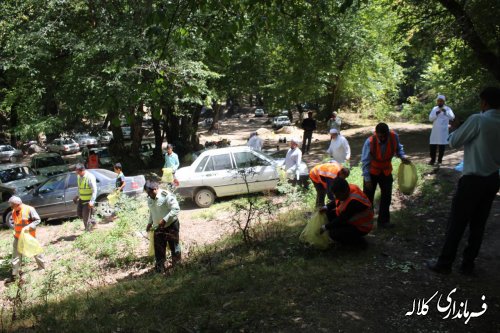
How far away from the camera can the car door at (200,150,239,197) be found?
11547mm

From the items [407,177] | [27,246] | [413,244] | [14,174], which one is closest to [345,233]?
[413,244]

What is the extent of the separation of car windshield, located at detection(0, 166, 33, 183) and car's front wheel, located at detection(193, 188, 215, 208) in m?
7.99

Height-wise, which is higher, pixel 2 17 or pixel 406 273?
pixel 2 17

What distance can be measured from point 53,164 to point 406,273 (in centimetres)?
1813

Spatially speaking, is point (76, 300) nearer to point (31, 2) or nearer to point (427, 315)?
point (427, 315)

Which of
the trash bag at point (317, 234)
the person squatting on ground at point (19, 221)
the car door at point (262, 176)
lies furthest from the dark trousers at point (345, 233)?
the car door at point (262, 176)

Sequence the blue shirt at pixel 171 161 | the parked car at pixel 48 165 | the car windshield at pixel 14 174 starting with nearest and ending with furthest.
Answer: the blue shirt at pixel 171 161, the car windshield at pixel 14 174, the parked car at pixel 48 165

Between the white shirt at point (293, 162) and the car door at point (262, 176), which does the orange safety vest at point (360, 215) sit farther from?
the car door at point (262, 176)

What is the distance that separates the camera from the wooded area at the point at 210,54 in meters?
4.40

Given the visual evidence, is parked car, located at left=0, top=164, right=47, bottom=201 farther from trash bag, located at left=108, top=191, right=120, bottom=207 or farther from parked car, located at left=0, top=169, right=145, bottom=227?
trash bag, located at left=108, top=191, right=120, bottom=207

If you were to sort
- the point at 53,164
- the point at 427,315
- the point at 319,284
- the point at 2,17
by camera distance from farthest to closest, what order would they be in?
the point at 53,164 < the point at 2,17 < the point at 319,284 < the point at 427,315

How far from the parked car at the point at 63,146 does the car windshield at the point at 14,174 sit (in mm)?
18766

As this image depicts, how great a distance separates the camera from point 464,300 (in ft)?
13.0

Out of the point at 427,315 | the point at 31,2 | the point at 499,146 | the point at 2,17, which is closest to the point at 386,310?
the point at 427,315
